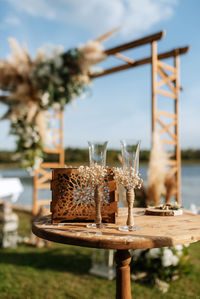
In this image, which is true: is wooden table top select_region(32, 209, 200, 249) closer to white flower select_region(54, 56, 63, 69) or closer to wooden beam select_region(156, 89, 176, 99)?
white flower select_region(54, 56, 63, 69)

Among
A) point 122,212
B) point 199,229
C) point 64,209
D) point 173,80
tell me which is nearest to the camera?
point 199,229

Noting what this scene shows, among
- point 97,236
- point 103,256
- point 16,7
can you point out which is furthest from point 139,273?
point 16,7

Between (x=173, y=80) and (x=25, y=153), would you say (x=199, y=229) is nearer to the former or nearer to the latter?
(x=25, y=153)

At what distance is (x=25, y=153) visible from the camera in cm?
146

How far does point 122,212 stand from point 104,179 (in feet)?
1.65

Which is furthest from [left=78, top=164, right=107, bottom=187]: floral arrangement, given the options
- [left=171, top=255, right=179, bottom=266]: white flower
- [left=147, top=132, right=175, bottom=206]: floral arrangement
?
[left=171, top=255, right=179, bottom=266]: white flower

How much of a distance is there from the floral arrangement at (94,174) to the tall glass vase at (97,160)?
19mm

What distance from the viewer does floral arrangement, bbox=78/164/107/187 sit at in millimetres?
1452

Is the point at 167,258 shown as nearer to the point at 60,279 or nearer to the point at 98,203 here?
the point at 60,279

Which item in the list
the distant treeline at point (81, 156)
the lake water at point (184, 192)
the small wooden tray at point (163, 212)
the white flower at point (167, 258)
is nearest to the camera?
the small wooden tray at point (163, 212)

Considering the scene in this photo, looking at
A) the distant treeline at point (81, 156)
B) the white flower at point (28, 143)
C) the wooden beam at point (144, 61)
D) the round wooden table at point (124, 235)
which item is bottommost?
the round wooden table at point (124, 235)

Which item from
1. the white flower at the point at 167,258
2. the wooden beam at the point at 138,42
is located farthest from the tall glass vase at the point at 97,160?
the wooden beam at the point at 138,42

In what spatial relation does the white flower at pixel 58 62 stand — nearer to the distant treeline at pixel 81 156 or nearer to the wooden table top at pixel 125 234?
the distant treeline at pixel 81 156

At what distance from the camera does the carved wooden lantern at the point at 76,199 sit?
158cm
